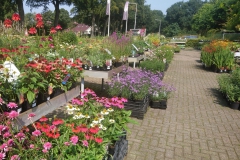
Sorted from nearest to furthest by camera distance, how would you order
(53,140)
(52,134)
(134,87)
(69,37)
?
(52,134)
(53,140)
(134,87)
(69,37)

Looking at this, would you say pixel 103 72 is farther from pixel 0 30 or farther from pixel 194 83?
pixel 194 83

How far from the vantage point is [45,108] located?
255 cm

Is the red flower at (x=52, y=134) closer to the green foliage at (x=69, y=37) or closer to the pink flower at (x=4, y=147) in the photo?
the pink flower at (x=4, y=147)

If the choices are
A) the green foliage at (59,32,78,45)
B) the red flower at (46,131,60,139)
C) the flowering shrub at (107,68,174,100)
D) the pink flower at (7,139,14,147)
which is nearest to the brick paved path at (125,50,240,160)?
the flowering shrub at (107,68,174,100)

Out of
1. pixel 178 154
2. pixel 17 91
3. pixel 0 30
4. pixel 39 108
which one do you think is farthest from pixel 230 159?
pixel 0 30

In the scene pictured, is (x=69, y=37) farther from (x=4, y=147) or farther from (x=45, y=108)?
(x=4, y=147)

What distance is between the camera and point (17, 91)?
2.18 meters

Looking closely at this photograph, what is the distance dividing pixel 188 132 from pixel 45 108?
8.63ft

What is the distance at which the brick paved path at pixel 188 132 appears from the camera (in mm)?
3232

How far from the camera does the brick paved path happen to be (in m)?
3.23

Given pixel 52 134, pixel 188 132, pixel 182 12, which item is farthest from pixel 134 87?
pixel 182 12

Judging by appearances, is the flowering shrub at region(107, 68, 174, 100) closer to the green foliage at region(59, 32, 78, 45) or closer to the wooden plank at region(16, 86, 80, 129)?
the wooden plank at region(16, 86, 80, 129)

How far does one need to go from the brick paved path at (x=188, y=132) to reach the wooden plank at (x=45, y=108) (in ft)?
4.00

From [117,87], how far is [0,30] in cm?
397
